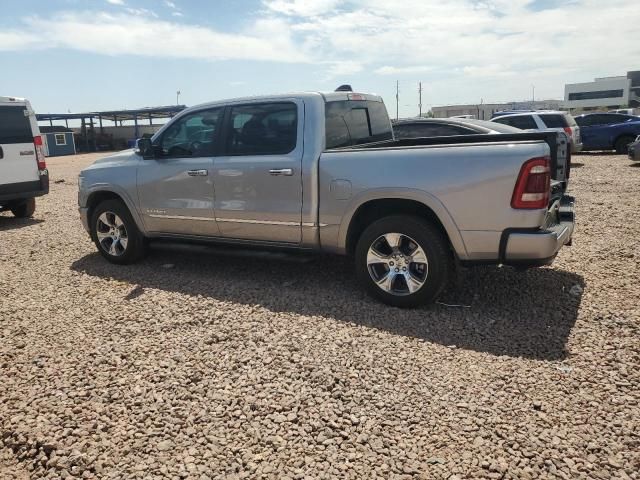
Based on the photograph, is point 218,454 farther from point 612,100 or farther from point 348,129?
point 612,100

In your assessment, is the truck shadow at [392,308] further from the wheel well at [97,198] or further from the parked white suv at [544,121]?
the parked white suv at [544,121]

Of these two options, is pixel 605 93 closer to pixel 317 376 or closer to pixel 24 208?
pixel 24 208

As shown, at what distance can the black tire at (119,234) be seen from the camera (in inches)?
244

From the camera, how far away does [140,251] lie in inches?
248

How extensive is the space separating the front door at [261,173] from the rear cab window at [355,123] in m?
0.33

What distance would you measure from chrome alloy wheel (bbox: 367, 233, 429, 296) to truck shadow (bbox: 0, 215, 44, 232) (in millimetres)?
7740

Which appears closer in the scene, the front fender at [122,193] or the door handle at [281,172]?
the door handle at [281,172]

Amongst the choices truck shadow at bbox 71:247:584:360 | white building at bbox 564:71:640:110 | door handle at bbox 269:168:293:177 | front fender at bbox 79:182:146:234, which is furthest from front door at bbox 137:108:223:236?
white building at bbox 564:71:640:110

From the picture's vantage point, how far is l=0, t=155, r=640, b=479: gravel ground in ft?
8.66

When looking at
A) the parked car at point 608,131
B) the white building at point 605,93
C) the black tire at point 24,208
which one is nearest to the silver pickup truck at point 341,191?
the black tire at point 24,208

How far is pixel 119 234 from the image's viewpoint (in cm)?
633

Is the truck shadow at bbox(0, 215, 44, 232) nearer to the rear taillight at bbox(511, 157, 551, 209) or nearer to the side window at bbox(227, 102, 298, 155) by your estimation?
the side window at bbox(227, 102, 298, 155)

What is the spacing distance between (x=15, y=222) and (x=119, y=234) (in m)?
5.10

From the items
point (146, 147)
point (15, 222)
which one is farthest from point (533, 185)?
point (15, 222)
